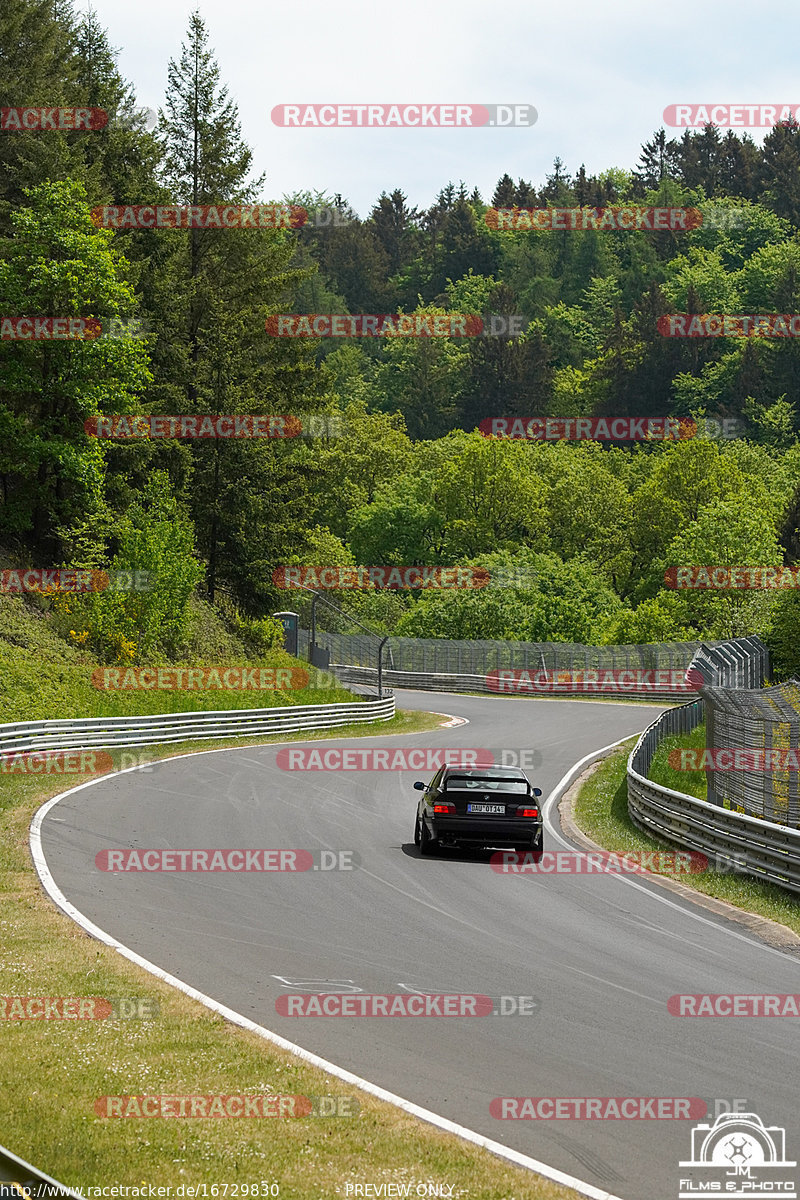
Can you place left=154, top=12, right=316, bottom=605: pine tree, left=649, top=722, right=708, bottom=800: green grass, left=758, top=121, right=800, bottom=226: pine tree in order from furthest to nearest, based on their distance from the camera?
left=758, top=121, right=800, bottom=226: pine tree
left=154, top=12, right=316, bottom=605: pine tree
left=649, top=722, right=708, bottom=800: green grass

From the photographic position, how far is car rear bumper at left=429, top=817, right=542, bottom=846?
61.4ft

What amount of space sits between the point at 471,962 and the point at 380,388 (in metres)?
142

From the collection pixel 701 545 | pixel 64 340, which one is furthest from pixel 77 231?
pixel 701 545

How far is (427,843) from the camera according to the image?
62.1 ft

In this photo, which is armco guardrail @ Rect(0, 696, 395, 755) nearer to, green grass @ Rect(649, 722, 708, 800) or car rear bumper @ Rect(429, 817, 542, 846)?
green grass @ Rect(649, 722, 708, 800)

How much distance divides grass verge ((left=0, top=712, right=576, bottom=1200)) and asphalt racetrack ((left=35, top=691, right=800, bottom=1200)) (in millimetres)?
415

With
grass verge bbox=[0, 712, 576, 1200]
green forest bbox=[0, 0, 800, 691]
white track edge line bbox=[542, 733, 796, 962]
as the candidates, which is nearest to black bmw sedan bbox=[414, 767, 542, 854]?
white track edge line bbox=[542, 733, 796, 962]

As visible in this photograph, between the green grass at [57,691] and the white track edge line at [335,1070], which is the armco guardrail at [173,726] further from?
the white track edge line at [335,1070]

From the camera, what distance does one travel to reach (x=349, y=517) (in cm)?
11525

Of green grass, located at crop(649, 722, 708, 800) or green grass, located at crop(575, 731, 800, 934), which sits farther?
green grass, located at crop(649, 722, 708, 800)

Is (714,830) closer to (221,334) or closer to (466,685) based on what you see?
(221,334)

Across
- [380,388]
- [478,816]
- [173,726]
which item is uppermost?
[380,388]

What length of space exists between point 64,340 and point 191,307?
1555 cm

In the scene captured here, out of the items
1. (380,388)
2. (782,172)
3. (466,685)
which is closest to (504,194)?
(782,172)
